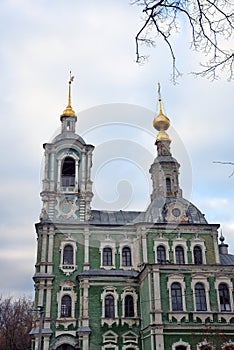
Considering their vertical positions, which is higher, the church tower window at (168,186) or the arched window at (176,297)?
the church tower window at (168,186)

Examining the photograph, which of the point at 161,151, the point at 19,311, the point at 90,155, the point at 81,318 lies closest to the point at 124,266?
the point at 81,318

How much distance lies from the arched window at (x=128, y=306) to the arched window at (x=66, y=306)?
13.7 ft

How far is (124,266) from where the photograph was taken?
3362 centimetres

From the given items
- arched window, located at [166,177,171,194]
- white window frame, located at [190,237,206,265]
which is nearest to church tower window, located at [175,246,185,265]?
white window frame, located at [190,237,206,265]

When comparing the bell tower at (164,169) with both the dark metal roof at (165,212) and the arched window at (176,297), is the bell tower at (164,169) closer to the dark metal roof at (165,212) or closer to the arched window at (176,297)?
the dark metal roof at (165,212)

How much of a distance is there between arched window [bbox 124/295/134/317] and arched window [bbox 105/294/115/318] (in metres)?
0.91

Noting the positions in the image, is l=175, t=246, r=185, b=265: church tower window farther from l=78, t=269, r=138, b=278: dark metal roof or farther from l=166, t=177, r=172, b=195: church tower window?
l=166, t=177, r=172, b=195: church tower window

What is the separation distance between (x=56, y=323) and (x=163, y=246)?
987 centimetres

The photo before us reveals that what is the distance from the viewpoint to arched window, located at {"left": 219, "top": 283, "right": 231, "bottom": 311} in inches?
1137

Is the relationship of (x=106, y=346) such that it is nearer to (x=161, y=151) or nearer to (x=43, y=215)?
(x=43, y=215)

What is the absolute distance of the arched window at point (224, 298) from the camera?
28.9m

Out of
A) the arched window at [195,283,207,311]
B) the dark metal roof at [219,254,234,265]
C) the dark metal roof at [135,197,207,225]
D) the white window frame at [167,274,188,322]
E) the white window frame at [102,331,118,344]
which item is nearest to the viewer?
the white window frame at [167,274,188,322]

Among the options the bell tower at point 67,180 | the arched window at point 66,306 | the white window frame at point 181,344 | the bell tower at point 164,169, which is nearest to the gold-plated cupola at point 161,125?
the bell tower at point 164,169

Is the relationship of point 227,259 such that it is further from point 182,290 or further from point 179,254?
point 182,290
